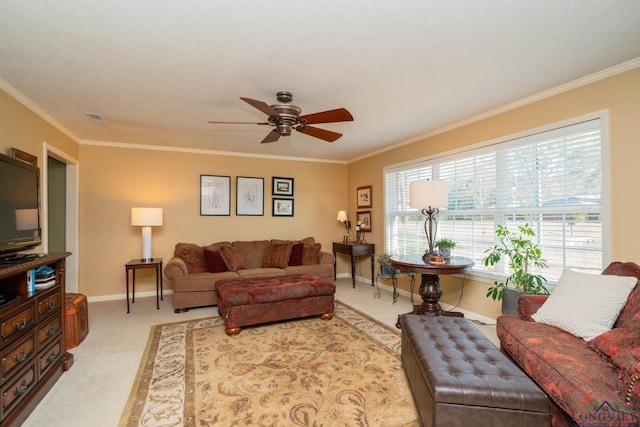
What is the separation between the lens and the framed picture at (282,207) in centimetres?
576

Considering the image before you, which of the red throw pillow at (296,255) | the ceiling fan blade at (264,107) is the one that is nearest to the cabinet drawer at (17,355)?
the ceiling fan blade at (264,107)

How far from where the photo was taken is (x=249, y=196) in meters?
5.54

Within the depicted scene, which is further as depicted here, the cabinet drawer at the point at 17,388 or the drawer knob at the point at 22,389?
the drawer knob at the point at 22,389

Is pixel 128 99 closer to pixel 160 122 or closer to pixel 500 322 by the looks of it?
pixel 160 122

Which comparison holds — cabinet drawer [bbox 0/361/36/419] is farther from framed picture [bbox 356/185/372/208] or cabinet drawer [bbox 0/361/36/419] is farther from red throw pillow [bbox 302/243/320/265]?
framed picture [bbox 356/185/372/208]

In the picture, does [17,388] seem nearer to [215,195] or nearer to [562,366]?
[562,366]

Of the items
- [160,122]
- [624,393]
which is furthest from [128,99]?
[624,393]

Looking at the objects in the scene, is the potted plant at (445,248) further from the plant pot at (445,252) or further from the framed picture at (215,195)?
the framed picture at (215,195)

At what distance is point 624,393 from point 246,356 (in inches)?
98.2

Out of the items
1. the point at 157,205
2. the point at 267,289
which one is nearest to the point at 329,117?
the point at 267,289

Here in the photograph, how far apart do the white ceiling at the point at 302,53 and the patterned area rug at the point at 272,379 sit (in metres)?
2.44

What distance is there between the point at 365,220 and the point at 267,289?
2.85 metres

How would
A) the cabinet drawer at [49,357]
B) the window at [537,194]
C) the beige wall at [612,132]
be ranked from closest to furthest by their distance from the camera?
1. the cabinet drawer at [49,357]
2. the beige wall at [612,132]
3. the window at [537,194]

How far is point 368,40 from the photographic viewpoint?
2.04 metres
